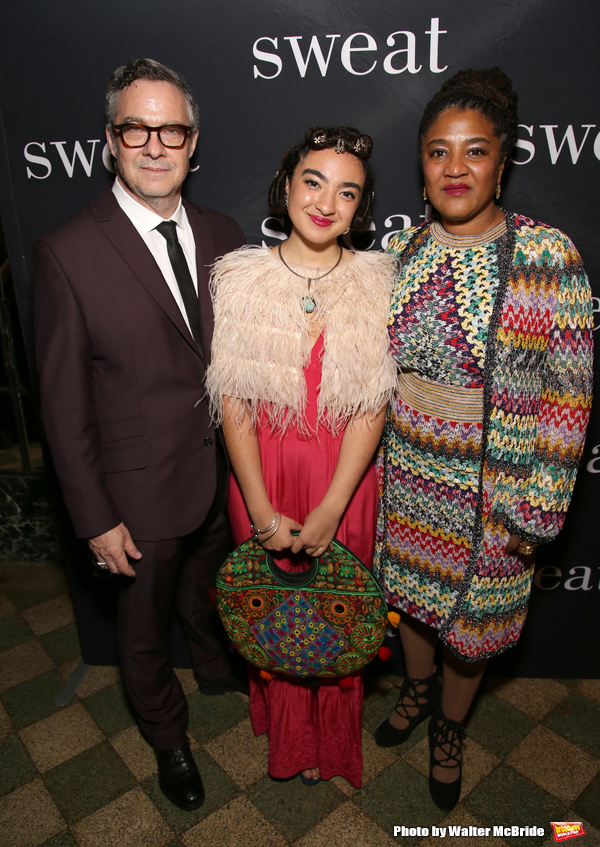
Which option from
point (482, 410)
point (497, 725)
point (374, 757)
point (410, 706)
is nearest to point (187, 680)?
point (374, 757)

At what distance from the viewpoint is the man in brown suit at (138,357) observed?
1835mm

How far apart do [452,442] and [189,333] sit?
3.07 ft

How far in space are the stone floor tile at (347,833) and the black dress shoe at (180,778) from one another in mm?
422

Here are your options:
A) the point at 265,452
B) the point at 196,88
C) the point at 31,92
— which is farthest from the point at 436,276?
the point at 31,92

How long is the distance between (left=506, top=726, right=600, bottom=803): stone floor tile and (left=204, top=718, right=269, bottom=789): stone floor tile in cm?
102

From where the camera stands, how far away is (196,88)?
6.98 feet

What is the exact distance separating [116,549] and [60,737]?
1.20 meters

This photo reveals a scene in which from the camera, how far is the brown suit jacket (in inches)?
72.4

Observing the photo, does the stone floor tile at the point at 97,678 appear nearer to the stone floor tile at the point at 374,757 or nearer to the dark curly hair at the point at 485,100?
the stone floor tile at the point at 374,757

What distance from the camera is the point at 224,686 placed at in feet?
9.30

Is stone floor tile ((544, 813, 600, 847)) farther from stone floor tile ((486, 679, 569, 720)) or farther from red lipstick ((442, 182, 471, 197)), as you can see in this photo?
red lipstick ((442, 182, 471, 197))

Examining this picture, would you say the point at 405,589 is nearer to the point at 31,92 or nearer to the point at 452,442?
the point at 452,442

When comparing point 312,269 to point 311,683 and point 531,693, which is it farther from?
point 531,693

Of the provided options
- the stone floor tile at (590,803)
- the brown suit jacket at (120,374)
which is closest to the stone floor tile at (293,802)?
the stone floor tile at (590,803)
